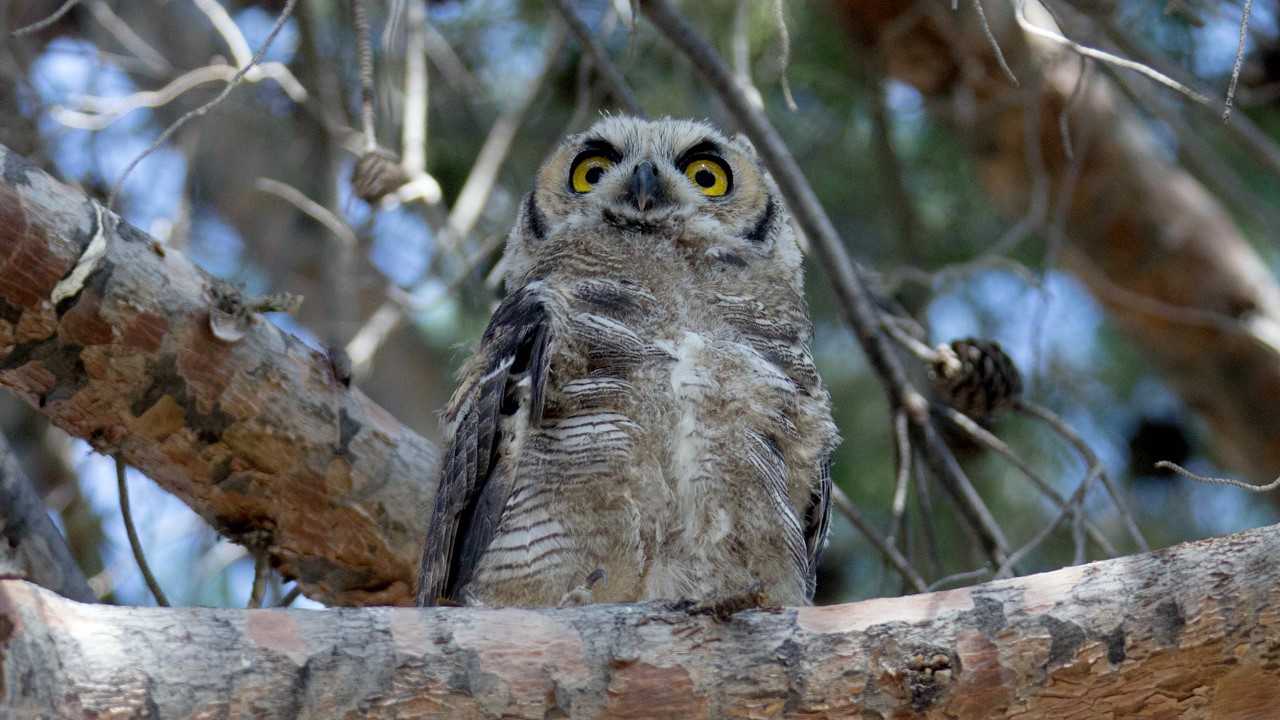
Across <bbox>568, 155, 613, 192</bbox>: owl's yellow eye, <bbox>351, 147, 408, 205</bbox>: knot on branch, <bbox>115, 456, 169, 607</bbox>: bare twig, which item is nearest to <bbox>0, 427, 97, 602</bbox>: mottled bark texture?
<bbox>115, 456, 169, 607</bbox>: bare twig

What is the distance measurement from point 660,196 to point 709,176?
8.6 inches

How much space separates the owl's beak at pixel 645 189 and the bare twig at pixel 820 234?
27 centimetres

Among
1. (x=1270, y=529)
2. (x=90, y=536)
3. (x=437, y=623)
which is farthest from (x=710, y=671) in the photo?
(x=90, y=536)

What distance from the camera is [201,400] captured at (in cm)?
245

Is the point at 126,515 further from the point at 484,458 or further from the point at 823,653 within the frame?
the point at 823,653

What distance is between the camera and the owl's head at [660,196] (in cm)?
284

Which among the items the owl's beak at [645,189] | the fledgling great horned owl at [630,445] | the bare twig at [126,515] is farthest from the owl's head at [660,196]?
the bare twig at [126,515]

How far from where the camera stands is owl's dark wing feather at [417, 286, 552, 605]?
7.68ft

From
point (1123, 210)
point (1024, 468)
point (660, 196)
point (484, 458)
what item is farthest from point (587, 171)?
point (1123, 210)

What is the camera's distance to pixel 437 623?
1668mm

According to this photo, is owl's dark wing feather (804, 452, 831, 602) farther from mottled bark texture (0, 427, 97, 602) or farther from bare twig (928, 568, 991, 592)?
mottled bark texture (0, 427, 97, 602)

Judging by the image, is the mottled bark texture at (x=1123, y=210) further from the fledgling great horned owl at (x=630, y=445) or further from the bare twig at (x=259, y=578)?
the bare twig at (x=259, y=578)

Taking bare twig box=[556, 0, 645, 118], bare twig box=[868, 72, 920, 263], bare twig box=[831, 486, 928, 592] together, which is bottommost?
bare twig box=[831, 486, 928, 592]

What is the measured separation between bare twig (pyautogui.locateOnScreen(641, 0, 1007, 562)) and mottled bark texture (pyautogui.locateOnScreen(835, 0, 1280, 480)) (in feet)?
4.20
